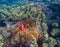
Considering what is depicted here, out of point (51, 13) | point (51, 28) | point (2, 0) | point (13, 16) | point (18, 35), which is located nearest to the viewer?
point (18, 35)

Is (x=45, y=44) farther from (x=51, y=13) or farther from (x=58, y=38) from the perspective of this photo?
(x=51, y=13)

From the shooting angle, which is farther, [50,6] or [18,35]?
[50,6]

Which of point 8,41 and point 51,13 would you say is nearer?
point 8,41

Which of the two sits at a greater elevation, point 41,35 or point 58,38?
point 41,35

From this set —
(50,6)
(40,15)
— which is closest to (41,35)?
(40,15)

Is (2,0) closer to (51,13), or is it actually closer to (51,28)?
(51,13)

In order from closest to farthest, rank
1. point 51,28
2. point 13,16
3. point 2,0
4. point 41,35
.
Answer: point 41,35
point 51,28
point 13,16
point 2,0

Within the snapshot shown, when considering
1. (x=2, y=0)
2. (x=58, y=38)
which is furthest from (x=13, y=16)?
(x=2, y=0)

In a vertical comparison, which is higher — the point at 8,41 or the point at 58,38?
the point at 8,41

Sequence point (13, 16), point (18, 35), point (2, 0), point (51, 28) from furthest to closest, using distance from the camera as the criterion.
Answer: point (2, 0)
point (13, 16)
point (51, 28)
point (18, 35)
